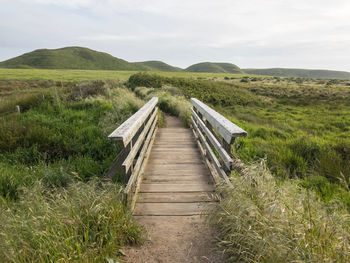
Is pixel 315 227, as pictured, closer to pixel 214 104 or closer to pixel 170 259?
pixel 170 259

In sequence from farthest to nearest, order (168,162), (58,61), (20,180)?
(58,61) → (168,162) → (20,180)

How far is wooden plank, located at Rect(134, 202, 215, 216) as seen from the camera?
9.66 feet

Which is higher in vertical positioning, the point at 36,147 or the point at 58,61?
the point at 58,61

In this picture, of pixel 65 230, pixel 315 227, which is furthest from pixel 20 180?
pixel 315 227

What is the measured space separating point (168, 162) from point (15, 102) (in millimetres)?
10989

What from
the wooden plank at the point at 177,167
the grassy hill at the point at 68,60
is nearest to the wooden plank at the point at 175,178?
the wooden plank at the point at 177,167

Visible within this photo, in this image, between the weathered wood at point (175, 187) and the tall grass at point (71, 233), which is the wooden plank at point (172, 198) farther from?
the tall grass at point (71, 233)

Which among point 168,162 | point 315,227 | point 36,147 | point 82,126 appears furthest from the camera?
point 82,126

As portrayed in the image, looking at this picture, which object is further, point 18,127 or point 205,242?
point 18,127

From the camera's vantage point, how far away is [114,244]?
2025 mm

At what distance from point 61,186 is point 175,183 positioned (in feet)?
6.45

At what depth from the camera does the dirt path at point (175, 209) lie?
88.0 inches

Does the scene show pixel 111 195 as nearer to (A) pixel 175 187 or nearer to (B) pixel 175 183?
(A) pixel 175 187

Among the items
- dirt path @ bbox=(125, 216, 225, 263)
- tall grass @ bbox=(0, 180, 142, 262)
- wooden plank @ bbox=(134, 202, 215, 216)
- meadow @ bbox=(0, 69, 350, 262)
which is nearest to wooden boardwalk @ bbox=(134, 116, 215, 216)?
wooden plank @ bbox=(134, 202, 215, 216)
